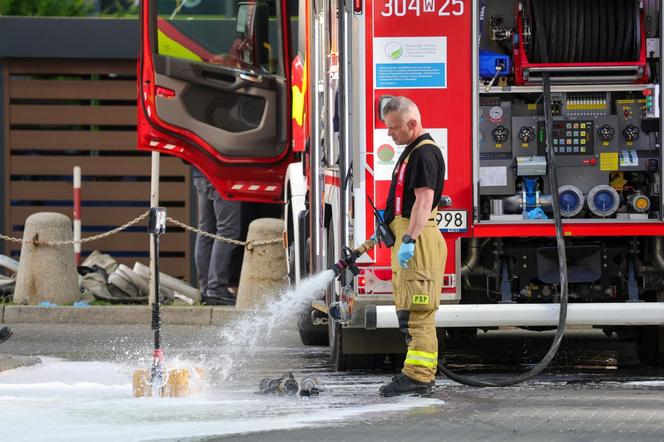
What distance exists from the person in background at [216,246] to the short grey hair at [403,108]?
247 inches

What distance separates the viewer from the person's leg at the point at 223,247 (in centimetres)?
1501

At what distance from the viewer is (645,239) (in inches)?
380

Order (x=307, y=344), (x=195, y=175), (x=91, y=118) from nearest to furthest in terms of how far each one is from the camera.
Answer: (x=307, y=344), (x=195, y=175), (x=91, y=118)

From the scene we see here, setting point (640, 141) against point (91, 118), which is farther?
point (91, 118)

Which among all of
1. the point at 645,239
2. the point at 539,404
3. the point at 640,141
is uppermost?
the point at 640,141

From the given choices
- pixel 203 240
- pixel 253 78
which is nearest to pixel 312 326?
pixel 253 78

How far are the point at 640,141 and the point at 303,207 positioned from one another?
10.0ft

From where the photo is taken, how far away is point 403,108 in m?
8.85

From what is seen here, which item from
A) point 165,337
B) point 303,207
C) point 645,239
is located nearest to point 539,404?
point 645,239

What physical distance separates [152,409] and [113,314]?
6199mm

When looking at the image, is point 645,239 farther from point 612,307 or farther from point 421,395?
point 421,395

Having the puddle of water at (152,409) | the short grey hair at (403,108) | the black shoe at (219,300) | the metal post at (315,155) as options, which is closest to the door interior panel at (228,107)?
the black shoe at (219,300)

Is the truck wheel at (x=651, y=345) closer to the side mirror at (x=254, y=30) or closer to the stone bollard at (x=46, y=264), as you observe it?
the side mirror at (x=254, y=30)

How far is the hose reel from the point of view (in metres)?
9.78
